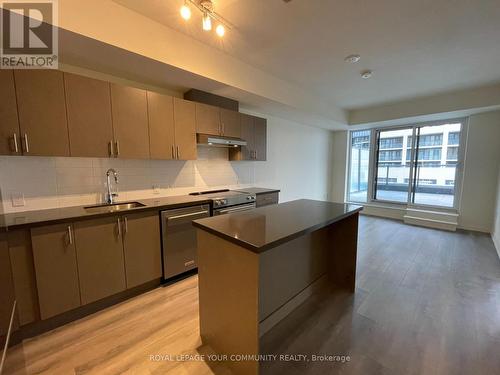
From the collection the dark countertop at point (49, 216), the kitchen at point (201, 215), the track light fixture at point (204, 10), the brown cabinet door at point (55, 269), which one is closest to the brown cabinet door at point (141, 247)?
the kitchen at point (201, 215)

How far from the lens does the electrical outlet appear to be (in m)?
1.95

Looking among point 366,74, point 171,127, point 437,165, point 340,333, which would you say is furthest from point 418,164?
point 171,127

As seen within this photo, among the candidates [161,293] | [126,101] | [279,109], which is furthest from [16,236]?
[279,109]

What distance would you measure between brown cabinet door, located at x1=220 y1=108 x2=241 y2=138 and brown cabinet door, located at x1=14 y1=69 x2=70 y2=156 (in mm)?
1759

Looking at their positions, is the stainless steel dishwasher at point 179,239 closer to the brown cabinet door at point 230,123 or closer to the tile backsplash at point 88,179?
the tile backsplash at point 88,179

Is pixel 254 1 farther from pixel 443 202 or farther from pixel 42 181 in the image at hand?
pixel 443 202

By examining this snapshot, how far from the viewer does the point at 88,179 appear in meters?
2.33

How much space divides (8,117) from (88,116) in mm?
518

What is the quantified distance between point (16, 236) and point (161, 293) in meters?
1.32

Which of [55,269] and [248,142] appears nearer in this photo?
[55,269]

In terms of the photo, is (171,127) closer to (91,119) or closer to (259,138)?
(91,119)

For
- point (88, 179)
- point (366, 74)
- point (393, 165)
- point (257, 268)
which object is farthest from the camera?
point (393, 165)

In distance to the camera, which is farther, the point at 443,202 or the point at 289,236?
the point at 443,202

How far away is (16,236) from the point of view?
1.60 m
